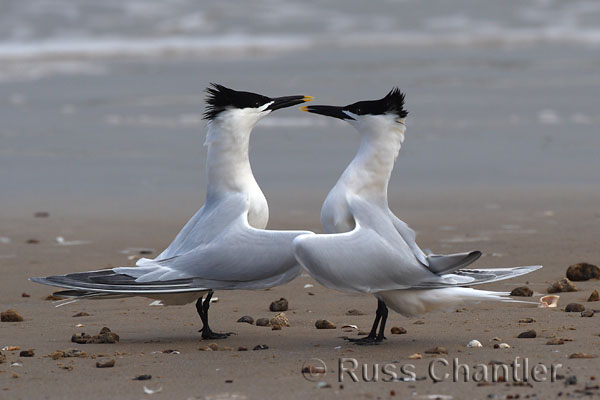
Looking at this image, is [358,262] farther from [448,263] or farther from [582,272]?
[582,272]

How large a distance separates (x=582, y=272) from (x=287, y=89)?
9.68 m

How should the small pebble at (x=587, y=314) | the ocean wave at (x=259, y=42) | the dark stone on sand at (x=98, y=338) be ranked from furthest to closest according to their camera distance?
the ocean wave at (x=259, y=42)
the small pebble at (x=587, y=314)
the dark stone on sand at (x=98, y=338)

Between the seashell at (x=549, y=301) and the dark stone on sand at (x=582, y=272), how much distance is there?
57 cm

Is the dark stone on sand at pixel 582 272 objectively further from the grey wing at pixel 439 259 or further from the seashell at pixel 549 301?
the grey wing at pixel 439 259

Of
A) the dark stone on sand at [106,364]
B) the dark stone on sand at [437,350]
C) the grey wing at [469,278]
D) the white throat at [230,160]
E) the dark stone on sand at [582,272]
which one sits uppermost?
the white throat at [230,160]

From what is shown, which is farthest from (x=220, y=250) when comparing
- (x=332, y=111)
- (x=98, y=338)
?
(x=332, y=111)

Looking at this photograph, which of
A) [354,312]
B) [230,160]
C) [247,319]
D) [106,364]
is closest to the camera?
[106,364]

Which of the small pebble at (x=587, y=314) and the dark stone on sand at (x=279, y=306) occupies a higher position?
the small pebble at (x=587, y=314)

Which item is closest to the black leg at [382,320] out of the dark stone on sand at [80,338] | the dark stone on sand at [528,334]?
the dark stone on sand at [528,334]

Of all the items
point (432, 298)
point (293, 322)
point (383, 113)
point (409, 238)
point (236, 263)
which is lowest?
point (293, 322)

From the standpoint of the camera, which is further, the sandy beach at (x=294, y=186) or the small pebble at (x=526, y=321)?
the small pebble at (x=526, y=321)

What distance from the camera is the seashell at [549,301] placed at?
18.9 feet

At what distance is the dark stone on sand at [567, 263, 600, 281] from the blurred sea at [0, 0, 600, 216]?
313 centimetres

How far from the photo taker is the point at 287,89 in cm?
1563
